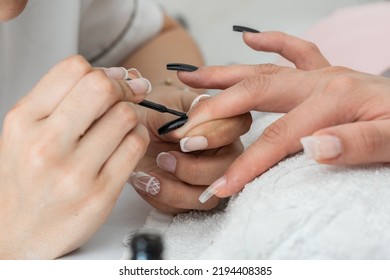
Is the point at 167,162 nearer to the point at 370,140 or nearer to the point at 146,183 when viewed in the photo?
the point at 146,183

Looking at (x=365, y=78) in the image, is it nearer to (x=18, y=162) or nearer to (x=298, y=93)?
(x=298, y=93)

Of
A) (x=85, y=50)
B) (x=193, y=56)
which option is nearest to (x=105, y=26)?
(x=85, y=50)

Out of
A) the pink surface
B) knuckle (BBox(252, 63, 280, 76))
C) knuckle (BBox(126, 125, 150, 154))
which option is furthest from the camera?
the pink surface

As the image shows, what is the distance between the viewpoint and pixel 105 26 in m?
1.05

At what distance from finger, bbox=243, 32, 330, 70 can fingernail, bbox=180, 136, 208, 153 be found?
0.20 metres

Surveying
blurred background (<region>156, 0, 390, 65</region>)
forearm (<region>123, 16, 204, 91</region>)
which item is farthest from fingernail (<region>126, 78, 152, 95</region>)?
blurred background (<region>156, 0, 390, 65</region>)

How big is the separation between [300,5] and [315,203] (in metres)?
0.92

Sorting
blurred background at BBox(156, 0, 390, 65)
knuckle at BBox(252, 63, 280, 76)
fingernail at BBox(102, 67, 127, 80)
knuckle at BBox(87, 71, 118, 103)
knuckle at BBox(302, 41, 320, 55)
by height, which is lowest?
blurred background at BBox(156, 0, 390, 65)

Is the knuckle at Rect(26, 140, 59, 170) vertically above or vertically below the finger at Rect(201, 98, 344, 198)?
above

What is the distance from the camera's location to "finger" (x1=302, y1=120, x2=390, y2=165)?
49 centimetres

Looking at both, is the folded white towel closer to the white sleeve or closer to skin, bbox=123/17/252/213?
skin, bbox=123/17/252/213

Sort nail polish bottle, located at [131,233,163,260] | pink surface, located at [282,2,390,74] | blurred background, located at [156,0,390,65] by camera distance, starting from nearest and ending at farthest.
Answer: nail polish bottle, located at [131,233,163,260] < pink surface, located at [282,2,390,74] < blurred background, located at [156,0,390,65]

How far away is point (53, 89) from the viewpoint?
20.1 inches

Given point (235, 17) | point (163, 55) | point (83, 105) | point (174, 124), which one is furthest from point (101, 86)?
point (235, 17)
